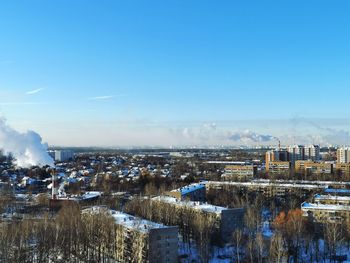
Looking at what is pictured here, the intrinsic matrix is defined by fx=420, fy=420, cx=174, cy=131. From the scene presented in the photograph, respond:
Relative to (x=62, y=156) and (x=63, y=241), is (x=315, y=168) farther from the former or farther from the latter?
(x=62, y=156)

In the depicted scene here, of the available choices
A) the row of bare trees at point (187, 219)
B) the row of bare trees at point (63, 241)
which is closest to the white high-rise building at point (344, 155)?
the row of bare trees at point (187, 219)

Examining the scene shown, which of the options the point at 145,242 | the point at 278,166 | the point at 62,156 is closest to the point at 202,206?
the point at 145,242

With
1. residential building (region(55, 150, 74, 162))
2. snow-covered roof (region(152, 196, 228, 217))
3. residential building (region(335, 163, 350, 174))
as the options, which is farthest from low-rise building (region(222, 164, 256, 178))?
residential building (region(55, 150, 74, 162))

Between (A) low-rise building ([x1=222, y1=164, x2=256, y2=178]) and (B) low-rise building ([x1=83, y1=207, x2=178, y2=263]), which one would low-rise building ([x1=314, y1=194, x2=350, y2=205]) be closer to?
(B) low-rise building ([x1=83, y1=207, x2=178, y2=263])

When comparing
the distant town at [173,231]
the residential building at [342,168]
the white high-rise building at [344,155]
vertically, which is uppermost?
the white high-rise building at [344,155]

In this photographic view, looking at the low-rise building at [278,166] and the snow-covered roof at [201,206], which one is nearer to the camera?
the snow-covered roof at [201,206]

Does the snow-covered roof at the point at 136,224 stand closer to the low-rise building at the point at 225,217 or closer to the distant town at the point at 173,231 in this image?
the distant town at the point at 173,231
